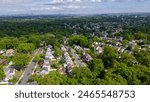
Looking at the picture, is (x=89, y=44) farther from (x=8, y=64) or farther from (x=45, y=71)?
(x=45, y=71)

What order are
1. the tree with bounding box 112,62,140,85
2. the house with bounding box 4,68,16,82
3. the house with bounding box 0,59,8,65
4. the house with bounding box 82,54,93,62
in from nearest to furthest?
the tree with bounding box 112,62,140,85 < the house with bounding box 4,68,16,82 < the house with bounding box 0,59,8,65 < the house with bounding box 82,54,93,62

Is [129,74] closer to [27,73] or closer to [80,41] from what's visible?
[27,73]

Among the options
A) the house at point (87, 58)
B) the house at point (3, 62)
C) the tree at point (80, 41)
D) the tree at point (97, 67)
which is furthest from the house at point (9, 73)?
the tree at point (80, 41)

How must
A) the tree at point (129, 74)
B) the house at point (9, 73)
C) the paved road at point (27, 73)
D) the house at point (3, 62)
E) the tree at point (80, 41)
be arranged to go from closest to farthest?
1. the tree at point (129, 74)
2. the paved road at point (27, 73)
3. the house at point (9, 73)
4. the house at point (3, 62)
5. the tree at point (80, 41)

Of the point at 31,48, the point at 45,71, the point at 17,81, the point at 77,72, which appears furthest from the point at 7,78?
the point at 31,48

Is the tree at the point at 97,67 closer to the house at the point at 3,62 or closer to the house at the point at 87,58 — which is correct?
the house at the point at 87,58

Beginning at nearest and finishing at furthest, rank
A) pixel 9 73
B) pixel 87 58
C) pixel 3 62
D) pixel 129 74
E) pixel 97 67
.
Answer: pixel 129 74
pixel 97 67
pixel 9 73
pixel 3 62
pixel 87 58

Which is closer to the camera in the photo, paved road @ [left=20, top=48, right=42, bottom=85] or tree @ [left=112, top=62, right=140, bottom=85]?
tree @ [left=112, top=62, right=140, bottom=85]

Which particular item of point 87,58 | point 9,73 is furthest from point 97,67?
point 87,58

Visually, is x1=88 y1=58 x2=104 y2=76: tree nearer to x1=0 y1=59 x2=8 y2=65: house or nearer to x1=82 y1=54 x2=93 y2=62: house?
x1=82 y1=54 x2=93 y2=62: house

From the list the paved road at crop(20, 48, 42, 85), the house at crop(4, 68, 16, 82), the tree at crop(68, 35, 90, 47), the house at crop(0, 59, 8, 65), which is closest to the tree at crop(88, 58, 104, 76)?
the paved road at crop(20, 48, 42, 85)

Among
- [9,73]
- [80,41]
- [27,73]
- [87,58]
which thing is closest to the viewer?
[9,73]
